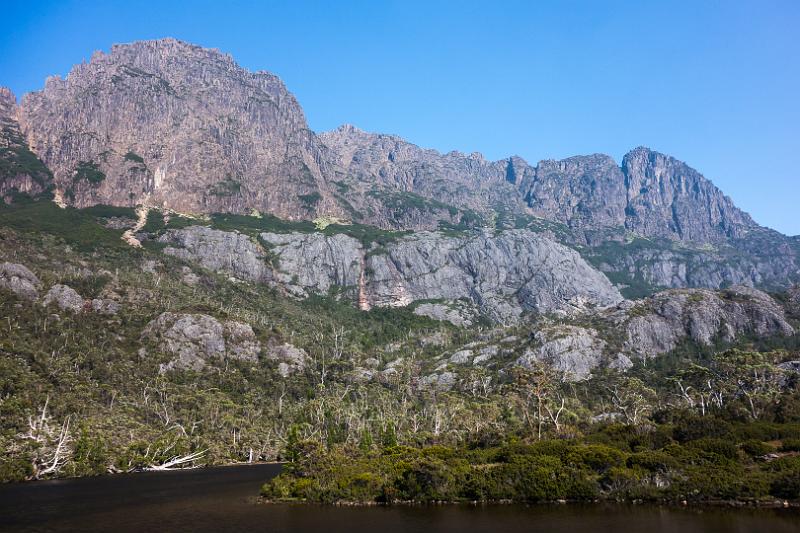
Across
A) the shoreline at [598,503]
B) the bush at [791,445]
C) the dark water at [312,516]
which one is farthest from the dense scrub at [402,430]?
the dark water at [312,516]

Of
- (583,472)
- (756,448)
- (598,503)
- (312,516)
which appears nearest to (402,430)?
(583,472)

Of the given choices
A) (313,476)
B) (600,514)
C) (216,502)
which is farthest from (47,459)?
(600,514)

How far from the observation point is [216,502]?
259 feet

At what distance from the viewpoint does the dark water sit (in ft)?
181

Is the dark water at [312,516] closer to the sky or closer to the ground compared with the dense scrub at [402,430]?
closer to the ground

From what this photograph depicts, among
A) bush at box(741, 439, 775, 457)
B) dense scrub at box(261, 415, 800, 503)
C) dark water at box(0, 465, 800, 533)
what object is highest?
bush at box(741, 439, 775, 457)

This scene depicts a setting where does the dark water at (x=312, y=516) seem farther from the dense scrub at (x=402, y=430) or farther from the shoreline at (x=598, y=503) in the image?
the dense scrub at (x=402, y=430)

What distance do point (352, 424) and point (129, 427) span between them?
58.0 meters

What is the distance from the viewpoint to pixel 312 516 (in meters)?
67.2

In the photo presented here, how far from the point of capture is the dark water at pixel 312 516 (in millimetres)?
55219

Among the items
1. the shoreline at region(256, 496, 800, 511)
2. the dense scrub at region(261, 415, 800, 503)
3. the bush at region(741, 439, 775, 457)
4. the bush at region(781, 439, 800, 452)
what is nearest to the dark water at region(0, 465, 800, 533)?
the shoreline at region(256, 496, 800, 511)

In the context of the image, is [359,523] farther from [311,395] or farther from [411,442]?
[311,395]

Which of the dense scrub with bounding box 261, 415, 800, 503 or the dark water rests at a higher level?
the dense scrub with bounding box 261, 415, 800, 503

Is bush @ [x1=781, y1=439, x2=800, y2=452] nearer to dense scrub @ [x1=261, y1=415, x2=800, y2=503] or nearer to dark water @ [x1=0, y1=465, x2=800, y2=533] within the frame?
dense scrub @ [x1=261, y1=415, x2=800, y2=503]
